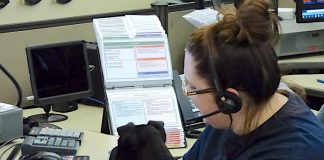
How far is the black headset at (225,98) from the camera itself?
1.03 m

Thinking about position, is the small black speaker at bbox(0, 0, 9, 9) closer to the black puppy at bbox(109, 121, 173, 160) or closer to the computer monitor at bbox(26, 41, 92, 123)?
the computer monitor at bbox(26, 41, 92, 123)

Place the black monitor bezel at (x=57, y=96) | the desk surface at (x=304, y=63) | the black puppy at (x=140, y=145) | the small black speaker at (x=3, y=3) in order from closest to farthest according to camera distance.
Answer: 1. the black puppy at (x=140, y=145)
2. the black monitor bezel at (x=57, y=96)
3. the small black speaker at (x=3, y=3)
4. the desk surface at (x=304, y=63)

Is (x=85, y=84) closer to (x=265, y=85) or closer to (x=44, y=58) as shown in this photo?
(x=44, y=58)

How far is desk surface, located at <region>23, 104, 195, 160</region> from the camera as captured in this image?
1524mm

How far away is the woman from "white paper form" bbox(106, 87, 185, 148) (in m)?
0.50

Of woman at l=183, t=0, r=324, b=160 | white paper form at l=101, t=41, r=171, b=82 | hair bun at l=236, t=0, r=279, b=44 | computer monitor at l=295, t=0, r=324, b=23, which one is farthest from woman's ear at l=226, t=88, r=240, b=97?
computer monitor at l=295, t=0, r=324, b=23

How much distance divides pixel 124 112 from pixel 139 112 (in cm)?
5

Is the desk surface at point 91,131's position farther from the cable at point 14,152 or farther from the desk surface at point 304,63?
the desk surface at point 304,63

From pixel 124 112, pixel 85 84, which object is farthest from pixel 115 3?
pixel 124 112

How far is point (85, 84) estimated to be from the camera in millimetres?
1957

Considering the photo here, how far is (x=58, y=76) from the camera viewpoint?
74.8 inches

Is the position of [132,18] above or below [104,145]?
above

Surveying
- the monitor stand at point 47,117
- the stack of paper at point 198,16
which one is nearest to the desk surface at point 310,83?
the stack of paper at point 198,16

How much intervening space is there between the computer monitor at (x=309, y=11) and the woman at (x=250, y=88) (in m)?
1.51
